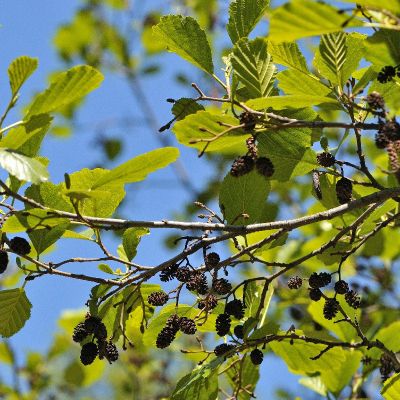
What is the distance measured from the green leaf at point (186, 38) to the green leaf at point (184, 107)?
0.07 m

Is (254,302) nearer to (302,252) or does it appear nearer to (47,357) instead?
(302,252)

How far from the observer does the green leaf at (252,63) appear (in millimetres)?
1264

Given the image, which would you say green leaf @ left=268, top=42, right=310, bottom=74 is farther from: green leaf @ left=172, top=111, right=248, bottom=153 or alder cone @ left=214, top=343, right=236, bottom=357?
alder cone @ left=214, top=343, right=236, bottom=357

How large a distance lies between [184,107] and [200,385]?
1.92ft

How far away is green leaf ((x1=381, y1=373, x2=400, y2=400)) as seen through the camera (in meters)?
1.40

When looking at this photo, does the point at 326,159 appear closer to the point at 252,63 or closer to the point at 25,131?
the point at 252,63

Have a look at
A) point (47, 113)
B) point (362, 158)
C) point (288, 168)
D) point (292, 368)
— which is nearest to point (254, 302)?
point (292, 368)

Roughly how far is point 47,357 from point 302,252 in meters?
2.02

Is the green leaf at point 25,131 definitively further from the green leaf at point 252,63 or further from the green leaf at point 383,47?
the green leaf at point 383,47

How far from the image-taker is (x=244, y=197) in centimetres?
144

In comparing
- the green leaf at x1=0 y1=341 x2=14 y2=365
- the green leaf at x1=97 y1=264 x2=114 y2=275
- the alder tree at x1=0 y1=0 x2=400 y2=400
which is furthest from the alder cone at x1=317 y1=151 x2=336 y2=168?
the green leaf at x1=0 y1=341 x2=14 y2=365

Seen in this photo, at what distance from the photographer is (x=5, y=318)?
144cm

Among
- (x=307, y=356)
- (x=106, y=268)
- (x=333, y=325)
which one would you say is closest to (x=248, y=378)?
(x=307, y=356)

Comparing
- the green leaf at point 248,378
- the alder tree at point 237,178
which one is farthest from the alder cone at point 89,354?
the green leaf at point 248,378
